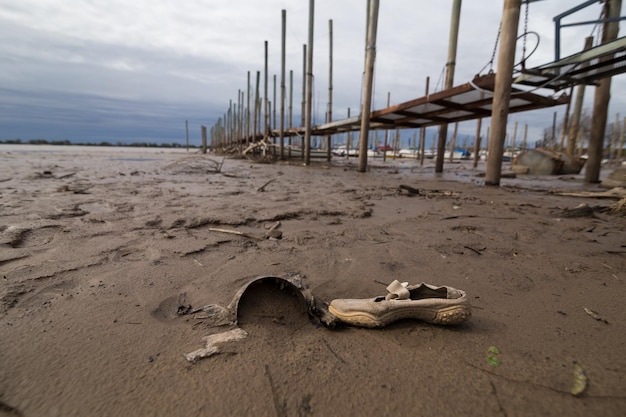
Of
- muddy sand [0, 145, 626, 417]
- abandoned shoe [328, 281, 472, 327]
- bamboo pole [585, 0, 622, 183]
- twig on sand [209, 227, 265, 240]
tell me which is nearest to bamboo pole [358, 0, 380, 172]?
bamboo pole [585, 0, 622, 183]

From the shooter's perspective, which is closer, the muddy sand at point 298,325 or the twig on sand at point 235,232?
the muddy sand at point 298,325

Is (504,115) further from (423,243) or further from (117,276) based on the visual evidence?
(117,276)

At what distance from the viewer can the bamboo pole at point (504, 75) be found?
518 centimetres

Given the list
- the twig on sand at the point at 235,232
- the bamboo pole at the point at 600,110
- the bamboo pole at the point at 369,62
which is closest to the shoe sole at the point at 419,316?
the twig on sand at the point at 235,232

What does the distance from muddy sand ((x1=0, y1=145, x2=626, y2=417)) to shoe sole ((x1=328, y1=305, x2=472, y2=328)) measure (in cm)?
4

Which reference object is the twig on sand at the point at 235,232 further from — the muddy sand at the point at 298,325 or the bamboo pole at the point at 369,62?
the bamboo pole at the point at 369,62

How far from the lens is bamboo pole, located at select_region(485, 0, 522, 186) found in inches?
204

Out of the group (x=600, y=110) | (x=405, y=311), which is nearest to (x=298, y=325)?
(x=405, y=311)

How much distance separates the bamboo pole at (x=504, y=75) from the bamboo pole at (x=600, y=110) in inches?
136

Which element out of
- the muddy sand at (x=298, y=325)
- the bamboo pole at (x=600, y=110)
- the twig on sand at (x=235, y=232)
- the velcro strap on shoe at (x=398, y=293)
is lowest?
the muddy sand at (x=298, y=325)

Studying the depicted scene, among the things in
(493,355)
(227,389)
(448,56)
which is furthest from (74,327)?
(448,56)

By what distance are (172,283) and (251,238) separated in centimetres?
82

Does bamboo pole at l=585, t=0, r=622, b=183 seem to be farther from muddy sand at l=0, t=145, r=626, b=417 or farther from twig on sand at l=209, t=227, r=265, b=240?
twig on sand at l=209, t=227, r=265, b=240

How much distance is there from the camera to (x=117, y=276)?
1.59m
